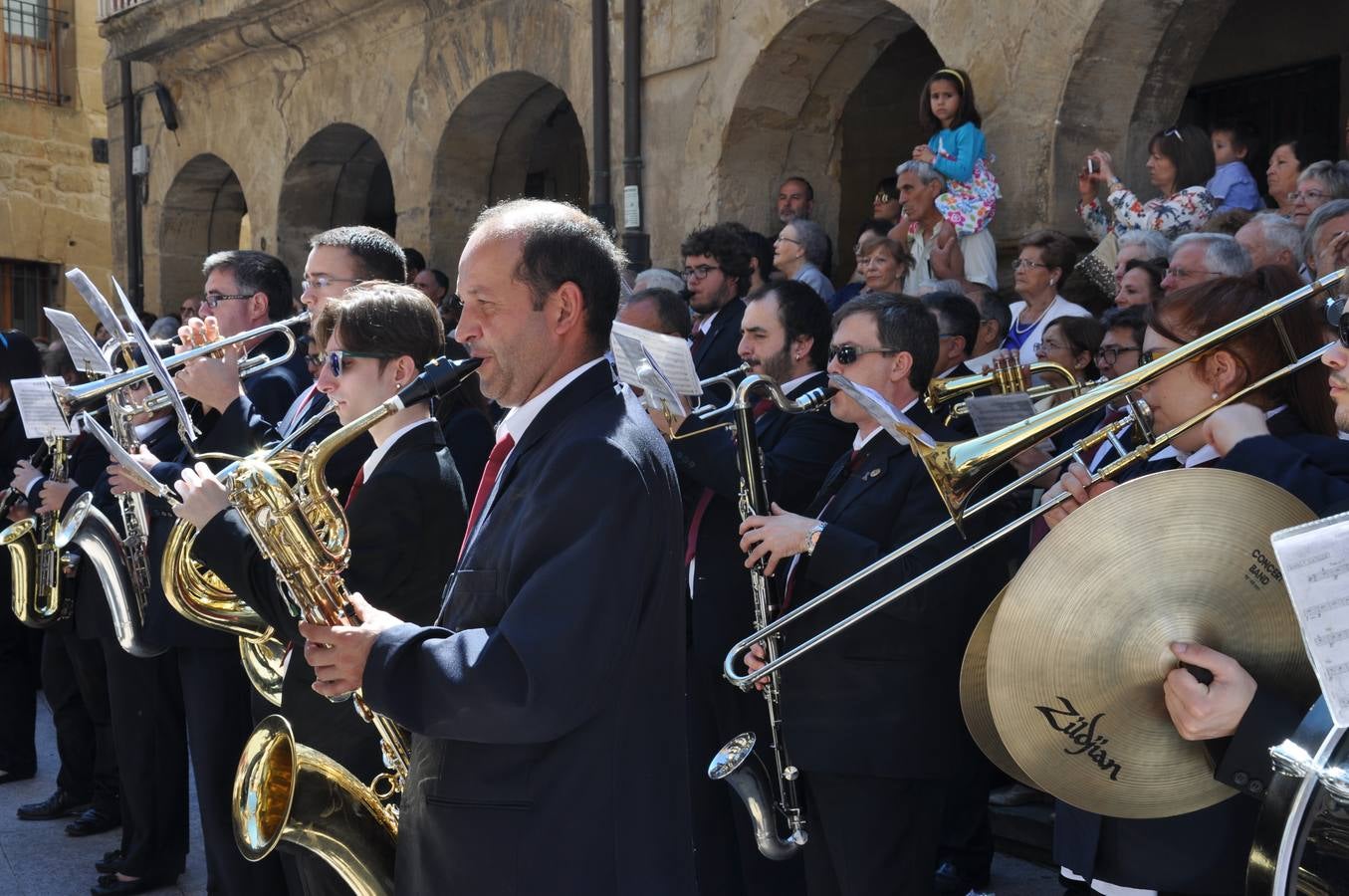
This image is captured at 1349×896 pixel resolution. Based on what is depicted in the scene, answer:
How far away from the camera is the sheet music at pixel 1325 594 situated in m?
1.71

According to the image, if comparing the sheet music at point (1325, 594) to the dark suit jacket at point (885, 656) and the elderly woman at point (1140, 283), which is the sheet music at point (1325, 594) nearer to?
the dark suit jacket at point (885, 656)

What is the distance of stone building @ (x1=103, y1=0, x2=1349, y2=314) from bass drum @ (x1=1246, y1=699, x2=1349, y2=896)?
504 cm

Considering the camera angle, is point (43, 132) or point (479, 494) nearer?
point (479, 494)

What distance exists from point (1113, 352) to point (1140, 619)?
256cm

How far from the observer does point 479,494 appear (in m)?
2.68

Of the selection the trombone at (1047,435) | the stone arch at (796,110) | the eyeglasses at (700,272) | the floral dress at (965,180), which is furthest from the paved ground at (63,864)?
the stone arch at (796,110)

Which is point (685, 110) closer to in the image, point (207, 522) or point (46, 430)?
point (46, 430)

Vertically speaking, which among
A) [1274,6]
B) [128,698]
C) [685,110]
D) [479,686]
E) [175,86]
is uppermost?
[175,86]

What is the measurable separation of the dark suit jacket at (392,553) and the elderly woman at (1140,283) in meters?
2.89

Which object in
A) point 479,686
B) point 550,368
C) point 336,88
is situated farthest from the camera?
point 336,88

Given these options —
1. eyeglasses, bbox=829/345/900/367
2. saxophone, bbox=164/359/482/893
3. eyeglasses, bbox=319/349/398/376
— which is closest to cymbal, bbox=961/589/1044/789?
saxophone, bbox=164/359/482/893

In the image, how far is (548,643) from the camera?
7.23 feet

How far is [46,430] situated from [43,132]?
16.0m

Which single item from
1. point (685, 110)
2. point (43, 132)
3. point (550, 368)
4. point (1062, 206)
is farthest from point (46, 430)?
point (43, 132)
